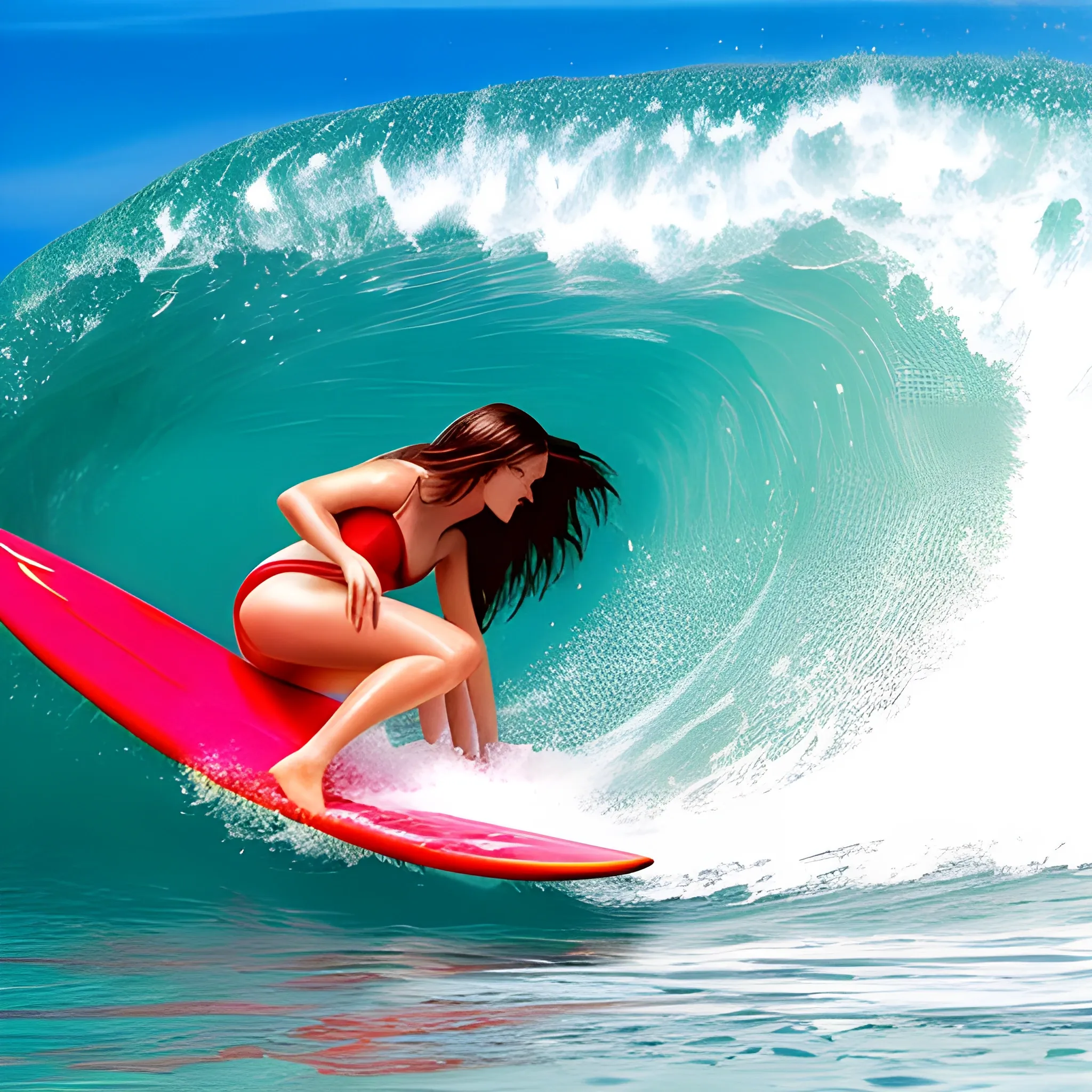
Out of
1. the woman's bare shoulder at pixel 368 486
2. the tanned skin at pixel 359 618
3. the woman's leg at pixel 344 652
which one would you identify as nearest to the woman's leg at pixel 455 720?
the tanned skin at pixel 359 618

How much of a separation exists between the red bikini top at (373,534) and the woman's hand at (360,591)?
8 cm

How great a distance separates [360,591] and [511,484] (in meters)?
0.40

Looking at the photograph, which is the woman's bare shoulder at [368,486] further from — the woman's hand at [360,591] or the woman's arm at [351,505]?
the woman's hand at [360,591]

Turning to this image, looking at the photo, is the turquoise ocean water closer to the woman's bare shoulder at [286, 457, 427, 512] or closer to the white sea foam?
the white sea foam

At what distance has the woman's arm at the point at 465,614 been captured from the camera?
2240 mm

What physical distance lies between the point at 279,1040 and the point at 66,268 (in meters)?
2.27

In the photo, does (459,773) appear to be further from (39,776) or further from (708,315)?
(708,315)

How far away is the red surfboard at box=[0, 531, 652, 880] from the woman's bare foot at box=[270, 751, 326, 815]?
0.02 m

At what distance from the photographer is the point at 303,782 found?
1.93 m

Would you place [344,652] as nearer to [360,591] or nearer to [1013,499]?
[360,591]

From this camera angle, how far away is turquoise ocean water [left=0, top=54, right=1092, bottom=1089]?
2430 millimetres

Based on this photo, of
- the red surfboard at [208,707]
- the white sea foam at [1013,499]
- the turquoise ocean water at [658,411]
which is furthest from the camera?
the turquoise ocean water at [658,411]

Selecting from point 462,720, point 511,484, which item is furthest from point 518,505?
point 462,720

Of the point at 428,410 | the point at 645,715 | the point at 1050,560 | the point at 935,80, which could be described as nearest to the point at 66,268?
the point at 428,410
